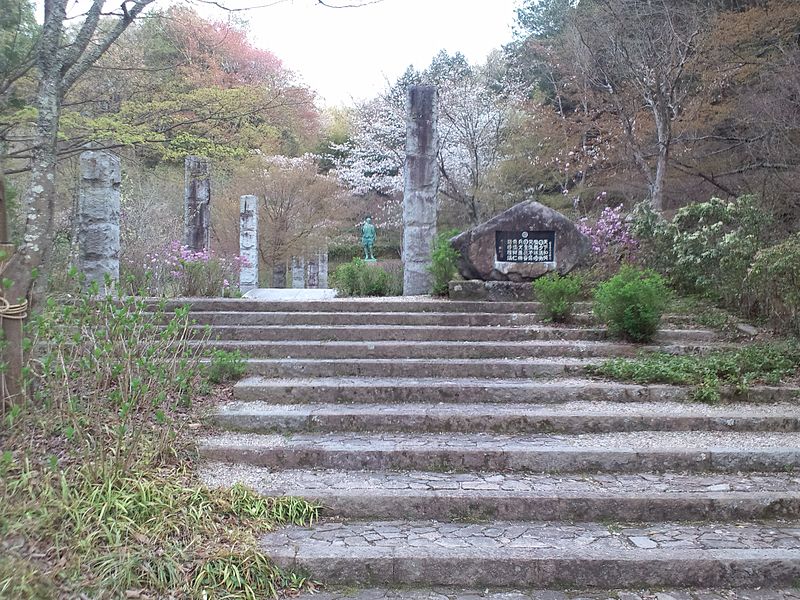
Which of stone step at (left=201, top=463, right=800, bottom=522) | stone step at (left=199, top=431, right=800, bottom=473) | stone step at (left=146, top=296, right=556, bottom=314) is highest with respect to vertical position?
stone step at (left=146, top=296, right=556, bottom=314)

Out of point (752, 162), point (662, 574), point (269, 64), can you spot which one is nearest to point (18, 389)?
point (662, 574)

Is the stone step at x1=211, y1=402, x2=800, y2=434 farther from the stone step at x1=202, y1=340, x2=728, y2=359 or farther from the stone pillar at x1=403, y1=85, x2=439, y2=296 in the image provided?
the stone pillar at x1=403, y1=85, x2=439, y2=296

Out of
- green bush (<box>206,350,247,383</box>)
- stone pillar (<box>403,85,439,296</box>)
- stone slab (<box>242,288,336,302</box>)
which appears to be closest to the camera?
green bush (<box>206,350,247,383</box>)

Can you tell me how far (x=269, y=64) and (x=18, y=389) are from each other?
851 inches

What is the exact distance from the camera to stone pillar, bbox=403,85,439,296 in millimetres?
9242

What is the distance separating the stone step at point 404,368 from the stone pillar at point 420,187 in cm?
355

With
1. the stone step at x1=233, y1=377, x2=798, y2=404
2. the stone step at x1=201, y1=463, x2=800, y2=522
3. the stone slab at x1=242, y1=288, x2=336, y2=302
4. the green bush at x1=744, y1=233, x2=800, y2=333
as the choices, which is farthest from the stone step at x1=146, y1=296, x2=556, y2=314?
the stone step at x1=201, y1=463, x2=800, y2=522

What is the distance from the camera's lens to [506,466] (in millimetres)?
4188

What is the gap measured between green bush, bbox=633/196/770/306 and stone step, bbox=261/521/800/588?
4571mm

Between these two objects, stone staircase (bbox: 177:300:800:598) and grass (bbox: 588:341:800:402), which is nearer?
stone staircase (bbox: 177:300:800:598)

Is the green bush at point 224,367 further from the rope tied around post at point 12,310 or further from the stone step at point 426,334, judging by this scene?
the rope tied around post at point 12,310

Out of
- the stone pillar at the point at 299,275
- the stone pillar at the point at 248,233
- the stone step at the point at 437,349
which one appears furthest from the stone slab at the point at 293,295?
the stone pillar at the point at 299,275

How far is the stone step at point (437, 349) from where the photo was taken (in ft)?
20.1

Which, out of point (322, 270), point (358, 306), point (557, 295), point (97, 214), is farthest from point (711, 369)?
point (322, 270)
